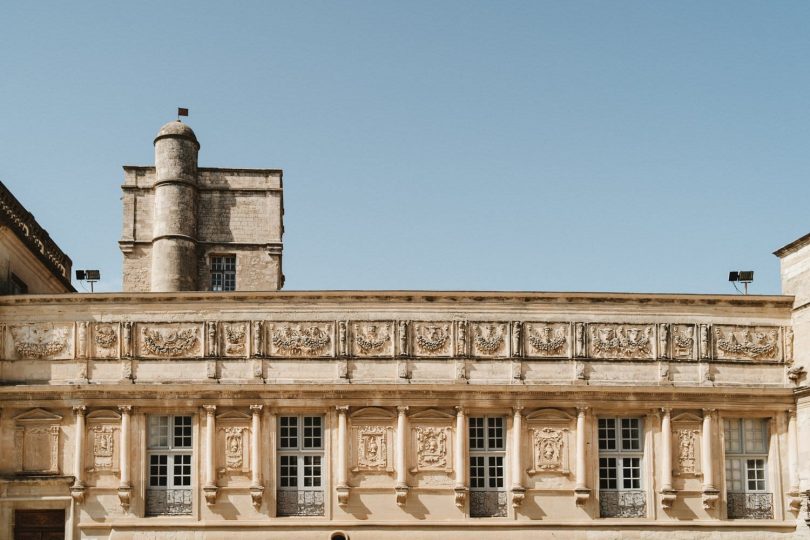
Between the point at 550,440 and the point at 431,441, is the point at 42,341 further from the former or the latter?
the point at 550,440

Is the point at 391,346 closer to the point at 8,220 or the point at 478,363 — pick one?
the point at 478,363

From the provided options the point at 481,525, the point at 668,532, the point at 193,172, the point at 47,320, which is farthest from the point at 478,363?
the point at 193,172

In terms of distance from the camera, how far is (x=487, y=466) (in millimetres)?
23891

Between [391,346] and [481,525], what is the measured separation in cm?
480

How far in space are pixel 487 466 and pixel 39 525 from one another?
10.8m

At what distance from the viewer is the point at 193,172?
33938 mm

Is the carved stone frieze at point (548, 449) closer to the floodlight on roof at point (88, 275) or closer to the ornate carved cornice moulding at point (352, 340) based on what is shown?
the ornate carved cornice moulding at point (352, 340)

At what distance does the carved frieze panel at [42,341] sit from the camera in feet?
78.0

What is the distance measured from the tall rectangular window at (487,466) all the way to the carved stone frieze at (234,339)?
19.3ft

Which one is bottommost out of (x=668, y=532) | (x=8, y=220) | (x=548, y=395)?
(x=668, y=532)

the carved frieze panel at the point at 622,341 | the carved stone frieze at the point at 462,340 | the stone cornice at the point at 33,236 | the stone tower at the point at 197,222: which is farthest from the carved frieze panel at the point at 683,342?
the stone cornice at the point at 33,236

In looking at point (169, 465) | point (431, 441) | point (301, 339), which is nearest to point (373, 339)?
point (301, 339)

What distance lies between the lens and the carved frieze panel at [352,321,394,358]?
942 inches

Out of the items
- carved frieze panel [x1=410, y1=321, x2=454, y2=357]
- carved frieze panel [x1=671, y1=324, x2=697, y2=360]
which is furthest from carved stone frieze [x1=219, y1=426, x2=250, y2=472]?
carved frieze panel [x1=671, y1=324, x2=697, y2=360]
